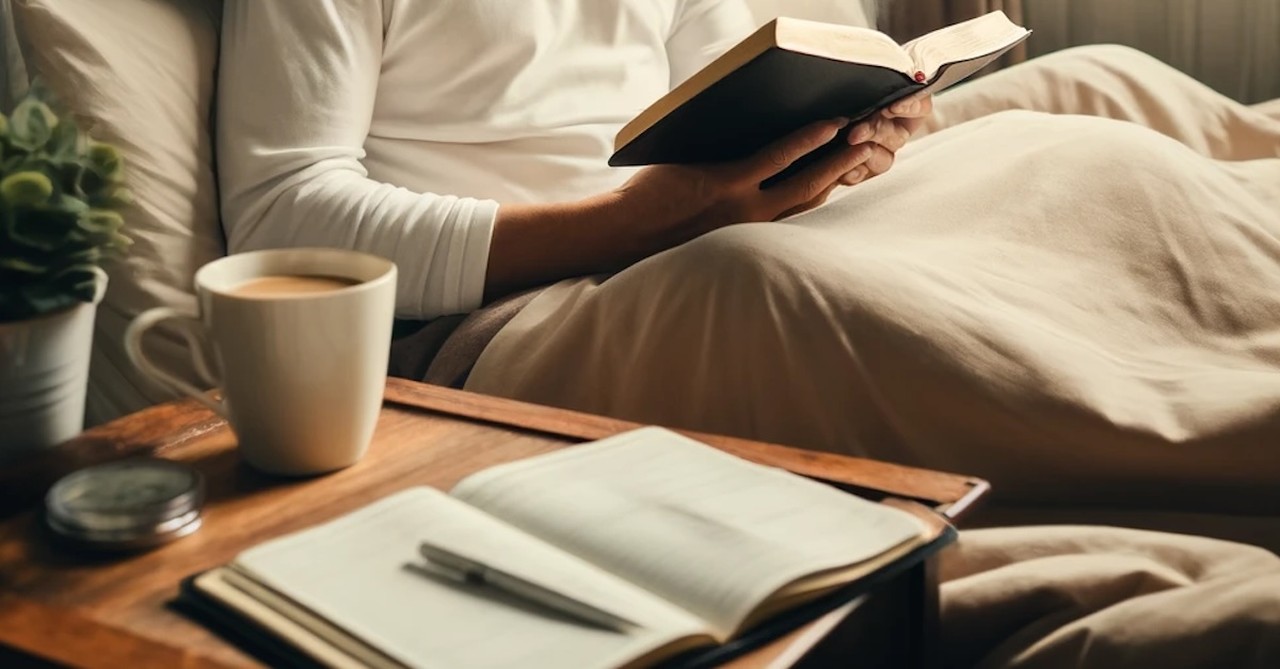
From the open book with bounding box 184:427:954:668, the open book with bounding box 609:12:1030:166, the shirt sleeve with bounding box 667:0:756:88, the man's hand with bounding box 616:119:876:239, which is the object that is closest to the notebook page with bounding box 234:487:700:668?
the open book with bounding box 184:427:954:668

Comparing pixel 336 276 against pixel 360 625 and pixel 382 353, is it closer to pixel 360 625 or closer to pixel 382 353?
pixel 382 353

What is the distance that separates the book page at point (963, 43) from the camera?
1064mm

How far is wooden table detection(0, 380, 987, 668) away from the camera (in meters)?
0.55

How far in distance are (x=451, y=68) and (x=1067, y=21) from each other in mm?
1568

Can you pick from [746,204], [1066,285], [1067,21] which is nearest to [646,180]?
[746,204]

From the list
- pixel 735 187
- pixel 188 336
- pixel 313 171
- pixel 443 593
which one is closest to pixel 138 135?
pixel 313 171

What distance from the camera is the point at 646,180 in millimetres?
1136

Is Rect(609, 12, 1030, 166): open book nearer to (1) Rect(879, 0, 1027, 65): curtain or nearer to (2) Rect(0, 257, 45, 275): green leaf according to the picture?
(2) Rect(0, 257, 45, 275): green leaf

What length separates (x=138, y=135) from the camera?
102cm

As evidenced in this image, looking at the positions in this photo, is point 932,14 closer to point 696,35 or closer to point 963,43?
point 696,35

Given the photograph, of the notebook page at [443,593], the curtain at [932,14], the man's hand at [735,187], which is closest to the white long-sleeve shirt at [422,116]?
the man's hand at [735,187]

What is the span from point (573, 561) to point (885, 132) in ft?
2.26

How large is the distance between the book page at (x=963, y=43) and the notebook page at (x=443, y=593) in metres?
0.60

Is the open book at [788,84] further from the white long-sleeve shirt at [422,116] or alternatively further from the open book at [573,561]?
the open book at [573,561]
